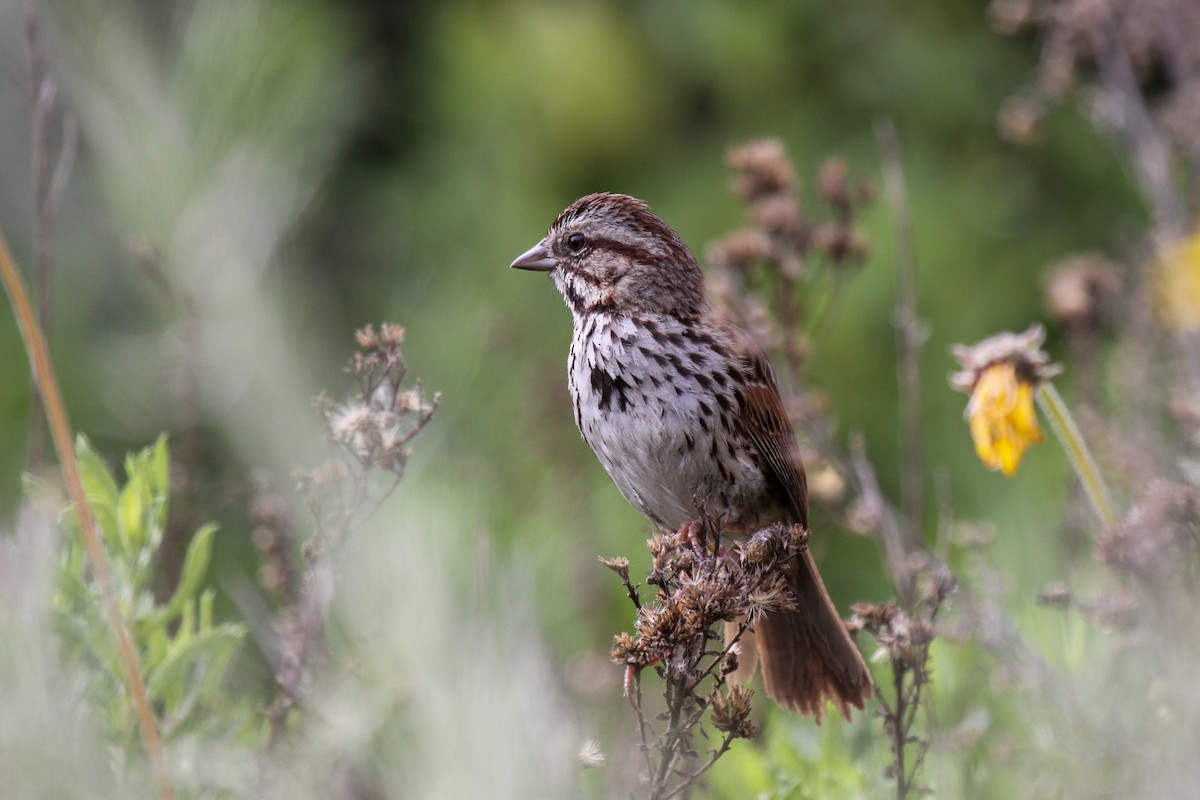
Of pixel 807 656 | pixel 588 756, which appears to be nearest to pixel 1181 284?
pixel 807 656

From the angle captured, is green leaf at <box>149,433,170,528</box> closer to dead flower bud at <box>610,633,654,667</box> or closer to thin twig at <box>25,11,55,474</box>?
thin twig at <box>25,11,55,474</box>

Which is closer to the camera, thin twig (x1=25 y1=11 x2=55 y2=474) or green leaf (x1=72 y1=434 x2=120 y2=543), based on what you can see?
green leaf (x1=72 y1=434 x2=120 y2=543)

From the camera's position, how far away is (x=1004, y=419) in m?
2.37

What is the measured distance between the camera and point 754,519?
2895 millimetres

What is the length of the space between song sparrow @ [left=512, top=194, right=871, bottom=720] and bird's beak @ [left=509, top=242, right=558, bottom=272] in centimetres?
12

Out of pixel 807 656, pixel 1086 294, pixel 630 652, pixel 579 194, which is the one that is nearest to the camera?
pixel 630 652

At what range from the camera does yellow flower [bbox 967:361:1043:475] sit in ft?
7.73

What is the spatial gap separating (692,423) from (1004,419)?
0.63m

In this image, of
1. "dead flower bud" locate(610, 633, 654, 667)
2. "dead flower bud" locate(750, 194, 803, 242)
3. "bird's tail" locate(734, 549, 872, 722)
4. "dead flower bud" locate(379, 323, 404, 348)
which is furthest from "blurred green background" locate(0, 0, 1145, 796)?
"dead flower bud" locate(750, 194, 803, 242)

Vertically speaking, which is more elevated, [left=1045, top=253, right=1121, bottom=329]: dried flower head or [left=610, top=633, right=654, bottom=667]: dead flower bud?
[left=1045, top=253, right=1121, bottom=329]: dried flower head

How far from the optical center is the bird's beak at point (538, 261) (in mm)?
3162

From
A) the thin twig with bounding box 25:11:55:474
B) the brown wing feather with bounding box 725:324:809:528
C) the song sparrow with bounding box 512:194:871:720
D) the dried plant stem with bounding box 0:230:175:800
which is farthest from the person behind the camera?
the brown wing feather with bounding box 725:324:809:528

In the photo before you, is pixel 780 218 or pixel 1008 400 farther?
pixel 780 218

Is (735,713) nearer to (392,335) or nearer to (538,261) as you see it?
(392,335)
